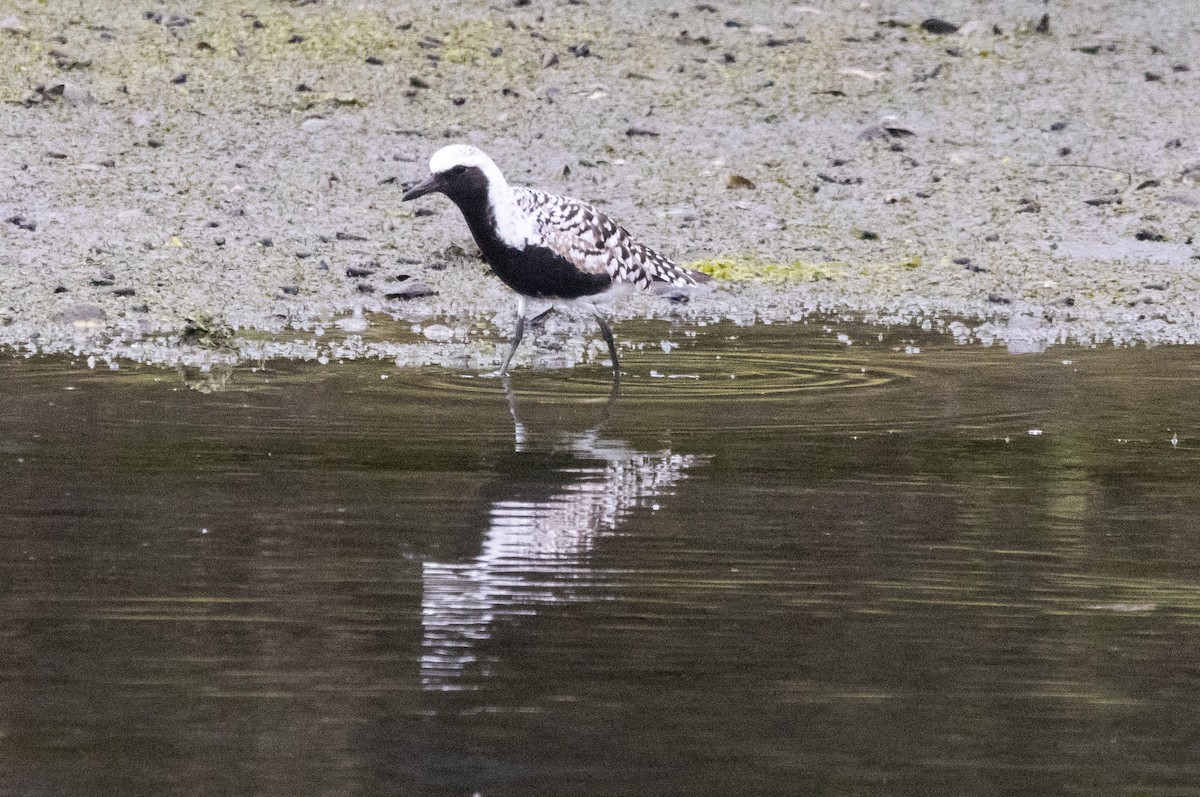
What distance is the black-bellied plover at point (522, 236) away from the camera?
741 cm

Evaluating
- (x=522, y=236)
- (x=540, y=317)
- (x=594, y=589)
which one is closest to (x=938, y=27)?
(x=540, y=317)

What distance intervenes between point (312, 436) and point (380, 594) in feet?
5.71

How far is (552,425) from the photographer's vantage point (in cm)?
602

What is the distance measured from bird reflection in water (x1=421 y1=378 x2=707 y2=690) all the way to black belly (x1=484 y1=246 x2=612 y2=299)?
4.73 feet

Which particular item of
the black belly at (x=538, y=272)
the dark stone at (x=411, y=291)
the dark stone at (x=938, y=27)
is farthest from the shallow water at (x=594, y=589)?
the dark stone at (x=938, y=27)

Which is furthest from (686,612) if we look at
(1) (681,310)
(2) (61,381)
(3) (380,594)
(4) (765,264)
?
(4) (765,264)

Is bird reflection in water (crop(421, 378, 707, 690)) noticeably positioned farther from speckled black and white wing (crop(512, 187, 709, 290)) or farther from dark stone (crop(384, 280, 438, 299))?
dark stone (crop(384, 280, 438, 299))

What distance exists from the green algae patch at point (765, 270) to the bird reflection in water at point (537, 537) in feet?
10.9

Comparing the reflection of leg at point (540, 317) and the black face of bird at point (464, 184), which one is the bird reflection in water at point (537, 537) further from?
the reflection of leg at point (540, 317)

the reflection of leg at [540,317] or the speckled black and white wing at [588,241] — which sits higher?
the speckled black and white wing at [588,241]

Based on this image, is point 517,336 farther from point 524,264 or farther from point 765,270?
point 765,270

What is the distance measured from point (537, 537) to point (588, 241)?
3.26m

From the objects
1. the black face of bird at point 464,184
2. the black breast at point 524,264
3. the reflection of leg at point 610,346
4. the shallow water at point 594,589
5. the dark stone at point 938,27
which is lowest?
the shallow water at point 594,589

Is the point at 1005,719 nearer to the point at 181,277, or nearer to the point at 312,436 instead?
the point at 312,436
